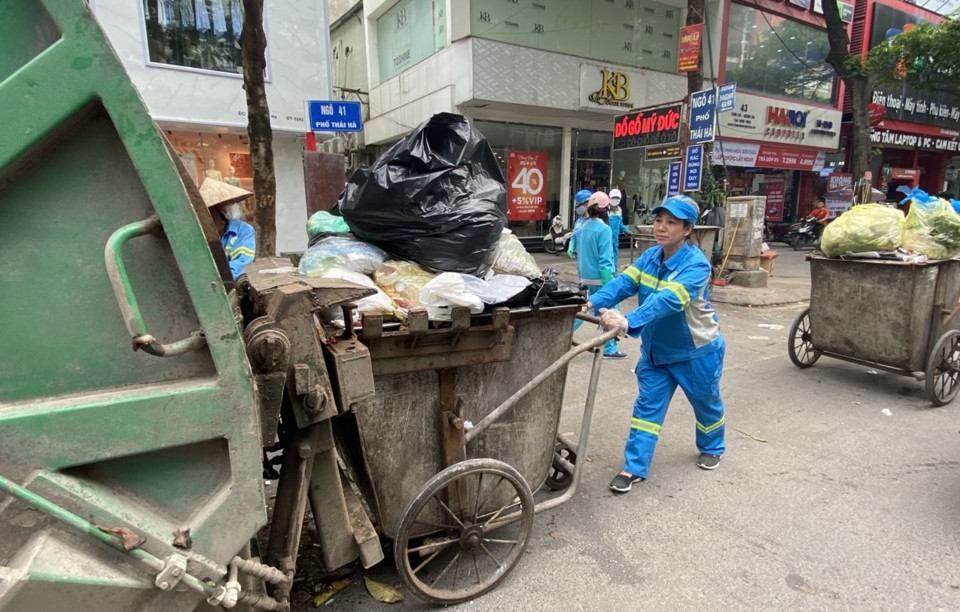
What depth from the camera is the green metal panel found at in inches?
38.7

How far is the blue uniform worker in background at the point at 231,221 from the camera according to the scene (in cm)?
330

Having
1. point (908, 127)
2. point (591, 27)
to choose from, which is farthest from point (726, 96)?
point (908, 127)

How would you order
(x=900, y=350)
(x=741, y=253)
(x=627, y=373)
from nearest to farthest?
(x=900, y=350)
(x=627, y=373)
(x=741, y=253)

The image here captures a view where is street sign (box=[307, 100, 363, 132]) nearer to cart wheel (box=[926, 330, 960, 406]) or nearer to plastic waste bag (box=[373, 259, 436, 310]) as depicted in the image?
plastic waste bag (box=[373, 259, 436, 310])

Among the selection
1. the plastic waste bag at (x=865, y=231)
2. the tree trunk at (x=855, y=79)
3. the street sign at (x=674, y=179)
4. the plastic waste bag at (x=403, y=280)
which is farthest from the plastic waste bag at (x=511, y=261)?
the tree trunk at (x=855, y=79)

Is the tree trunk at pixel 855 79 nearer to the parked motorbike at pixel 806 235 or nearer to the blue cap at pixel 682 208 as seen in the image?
the parked motorbike at pixel 806 235

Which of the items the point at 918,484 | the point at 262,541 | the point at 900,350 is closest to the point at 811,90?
the point at 900,350

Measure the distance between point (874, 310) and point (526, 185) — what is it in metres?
9.80

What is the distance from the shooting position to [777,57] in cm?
1614

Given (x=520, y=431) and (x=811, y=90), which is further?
(x=811, y=90)

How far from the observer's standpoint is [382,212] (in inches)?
84.7

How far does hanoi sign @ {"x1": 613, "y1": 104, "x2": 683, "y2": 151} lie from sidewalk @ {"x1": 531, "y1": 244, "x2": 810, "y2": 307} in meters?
2.54

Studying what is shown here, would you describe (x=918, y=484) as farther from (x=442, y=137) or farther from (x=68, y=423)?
(x=68, y=423)

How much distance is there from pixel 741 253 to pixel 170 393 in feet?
30.9
